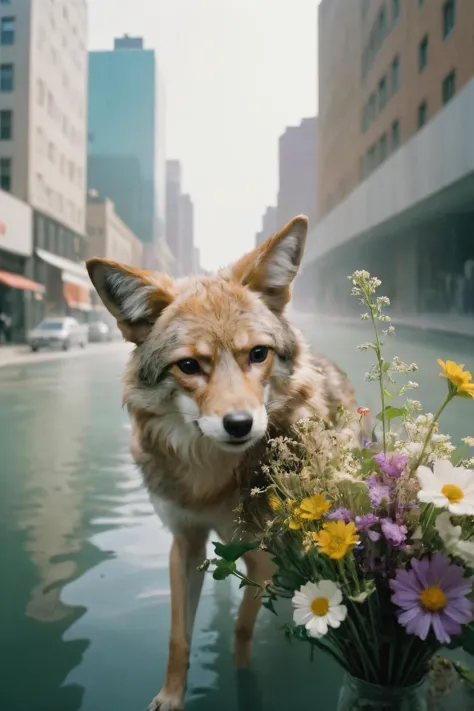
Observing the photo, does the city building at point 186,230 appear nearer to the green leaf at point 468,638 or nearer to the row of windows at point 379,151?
the row of windows at point 379,151

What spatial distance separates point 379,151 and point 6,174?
2.33 metres

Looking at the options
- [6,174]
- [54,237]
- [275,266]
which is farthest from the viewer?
[54,237]

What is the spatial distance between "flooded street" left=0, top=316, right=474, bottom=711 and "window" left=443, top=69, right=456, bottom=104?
618 millimetres

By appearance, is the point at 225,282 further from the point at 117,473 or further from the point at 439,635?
the point at 117,473

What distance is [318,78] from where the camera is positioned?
6.21ft

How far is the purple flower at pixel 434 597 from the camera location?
640mm

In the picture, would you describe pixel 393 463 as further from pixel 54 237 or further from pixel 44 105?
pixel 54 237

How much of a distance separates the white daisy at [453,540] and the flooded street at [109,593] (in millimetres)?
679

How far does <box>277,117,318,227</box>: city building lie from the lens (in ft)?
6.55

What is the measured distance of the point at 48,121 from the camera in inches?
130

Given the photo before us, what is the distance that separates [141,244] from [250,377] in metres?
→ 1.75

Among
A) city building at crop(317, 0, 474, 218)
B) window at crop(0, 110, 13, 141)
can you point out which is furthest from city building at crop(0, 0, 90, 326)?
city building at crop(317, 0, 474, 218)

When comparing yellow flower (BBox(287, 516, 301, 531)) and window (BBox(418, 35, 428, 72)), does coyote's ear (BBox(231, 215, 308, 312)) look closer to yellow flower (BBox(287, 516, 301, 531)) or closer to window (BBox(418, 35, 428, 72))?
Answer: yellow flower (BBox(287, 516, 301, 531))

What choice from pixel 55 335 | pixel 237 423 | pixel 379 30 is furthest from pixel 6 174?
pixel 237 423
